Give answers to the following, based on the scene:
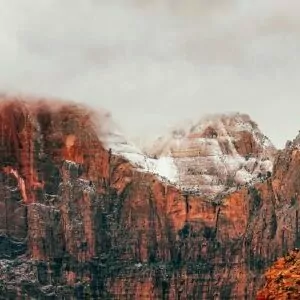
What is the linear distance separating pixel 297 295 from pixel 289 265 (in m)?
2.29

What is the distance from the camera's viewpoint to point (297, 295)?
53.5 metres

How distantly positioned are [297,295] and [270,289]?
Answer: 0.98m

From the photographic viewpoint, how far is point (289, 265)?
183ft

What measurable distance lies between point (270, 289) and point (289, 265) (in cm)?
186

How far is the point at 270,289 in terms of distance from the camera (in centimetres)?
5406
